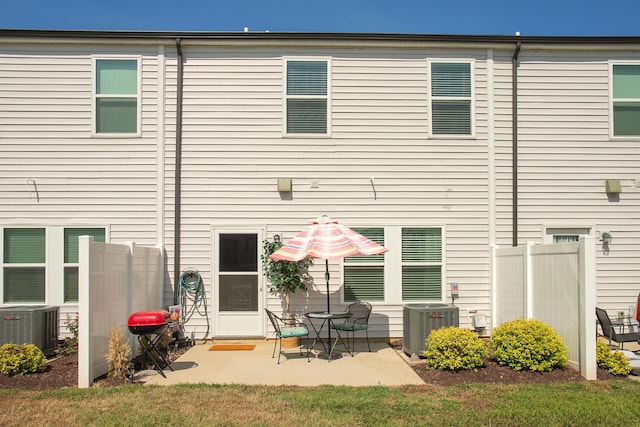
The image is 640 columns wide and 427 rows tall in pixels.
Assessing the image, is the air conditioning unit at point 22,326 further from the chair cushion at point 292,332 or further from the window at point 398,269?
the window at point 398,269

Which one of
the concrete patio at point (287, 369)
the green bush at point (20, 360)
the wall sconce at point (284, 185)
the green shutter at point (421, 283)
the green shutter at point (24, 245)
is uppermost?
the wall sconce at point (284, 185)

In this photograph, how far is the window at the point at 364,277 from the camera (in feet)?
33.3

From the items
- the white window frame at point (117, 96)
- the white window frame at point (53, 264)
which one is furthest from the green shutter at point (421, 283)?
the white window frame at point (53, 264)

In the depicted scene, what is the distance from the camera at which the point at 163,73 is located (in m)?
10.3

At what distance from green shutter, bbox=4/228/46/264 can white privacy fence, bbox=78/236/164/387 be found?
2218mm

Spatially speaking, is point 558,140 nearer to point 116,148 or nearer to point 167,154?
point 167,154

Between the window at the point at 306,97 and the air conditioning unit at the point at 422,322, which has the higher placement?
the window at the point at 306,97

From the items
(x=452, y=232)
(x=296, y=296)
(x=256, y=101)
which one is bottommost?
(x=296, y=296)

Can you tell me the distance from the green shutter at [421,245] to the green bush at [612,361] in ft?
10.7

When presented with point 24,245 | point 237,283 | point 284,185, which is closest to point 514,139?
point 284,185

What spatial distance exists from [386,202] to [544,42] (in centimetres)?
415

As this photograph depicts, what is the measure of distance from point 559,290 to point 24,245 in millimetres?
8823

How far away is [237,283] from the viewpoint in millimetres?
10133

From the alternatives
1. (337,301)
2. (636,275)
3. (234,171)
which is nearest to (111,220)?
(234,171)
